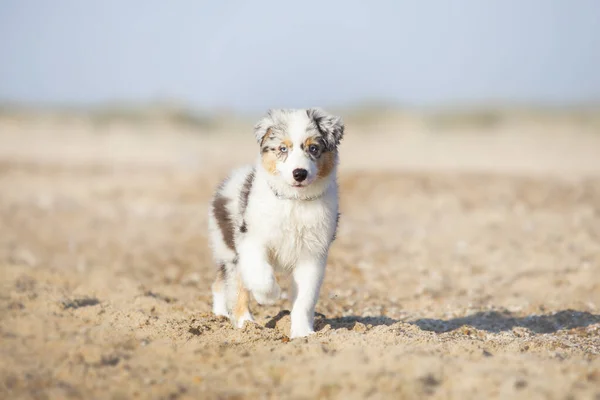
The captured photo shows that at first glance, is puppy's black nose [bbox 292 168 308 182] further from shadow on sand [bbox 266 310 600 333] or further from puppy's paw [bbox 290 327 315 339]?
shadow on sand [bbox 266 310 600 333]

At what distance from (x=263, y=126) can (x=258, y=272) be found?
1.32 meters

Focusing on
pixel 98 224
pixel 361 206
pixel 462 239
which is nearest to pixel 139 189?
pixel 98 224

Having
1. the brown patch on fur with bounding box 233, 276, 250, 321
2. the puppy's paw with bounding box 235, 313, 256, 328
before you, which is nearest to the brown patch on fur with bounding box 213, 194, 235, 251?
the brown patch on fur with bounding box 233, 276, 250, 321

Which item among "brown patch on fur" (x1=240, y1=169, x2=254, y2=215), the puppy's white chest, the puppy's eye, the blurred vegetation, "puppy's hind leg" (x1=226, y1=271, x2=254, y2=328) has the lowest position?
"puppy's hind leg" (x1=226, y1=271, x2=254, y2=328)

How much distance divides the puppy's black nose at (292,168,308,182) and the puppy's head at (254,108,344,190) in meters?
0.02

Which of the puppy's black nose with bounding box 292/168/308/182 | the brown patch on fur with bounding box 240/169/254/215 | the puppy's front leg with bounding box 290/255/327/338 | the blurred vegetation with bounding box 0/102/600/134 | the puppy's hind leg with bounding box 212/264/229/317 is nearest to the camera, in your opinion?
the puppy's black nose with bounding box 292/168/308/182

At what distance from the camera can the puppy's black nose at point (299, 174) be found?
5816 mm

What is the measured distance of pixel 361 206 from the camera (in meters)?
16.5

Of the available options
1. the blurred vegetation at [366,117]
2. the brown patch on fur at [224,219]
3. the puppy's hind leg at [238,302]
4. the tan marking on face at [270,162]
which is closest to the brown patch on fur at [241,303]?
the puppy's hind leg at [238,302]

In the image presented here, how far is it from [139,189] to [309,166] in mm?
13164

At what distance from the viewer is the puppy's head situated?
596 cm

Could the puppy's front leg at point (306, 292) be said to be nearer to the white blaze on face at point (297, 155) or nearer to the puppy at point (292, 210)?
the puppy at point (292, 210)

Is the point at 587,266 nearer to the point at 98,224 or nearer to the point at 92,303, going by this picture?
the point at 92,303

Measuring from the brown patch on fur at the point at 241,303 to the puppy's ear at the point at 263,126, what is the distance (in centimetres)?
133
